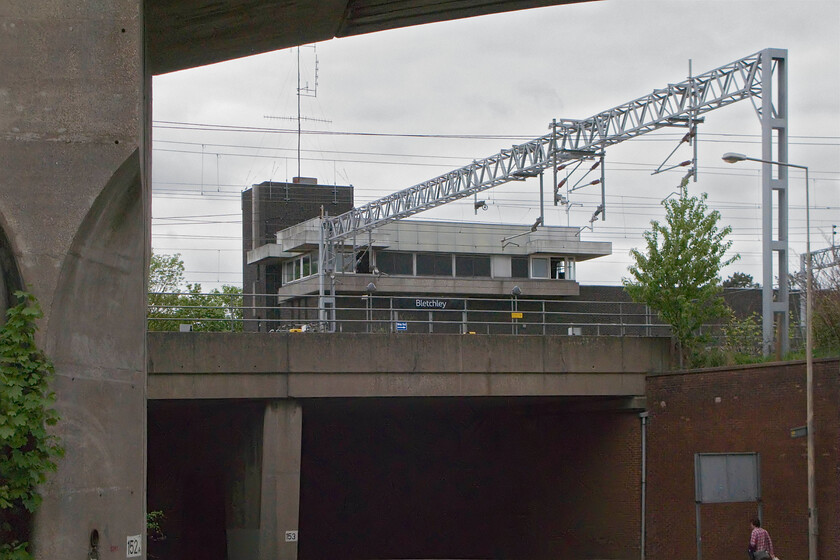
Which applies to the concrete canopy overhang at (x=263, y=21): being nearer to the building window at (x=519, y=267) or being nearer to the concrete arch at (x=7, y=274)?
the concrete arch at (x=7, y=274)

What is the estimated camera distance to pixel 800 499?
21344mm

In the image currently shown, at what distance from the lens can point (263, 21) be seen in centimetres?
1305

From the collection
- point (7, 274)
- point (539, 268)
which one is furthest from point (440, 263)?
point (7, 274)

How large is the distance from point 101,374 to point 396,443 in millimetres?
24789

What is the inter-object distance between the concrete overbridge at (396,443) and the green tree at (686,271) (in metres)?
0.87

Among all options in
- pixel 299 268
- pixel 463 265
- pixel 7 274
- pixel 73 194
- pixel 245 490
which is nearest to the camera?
pixel 7 274

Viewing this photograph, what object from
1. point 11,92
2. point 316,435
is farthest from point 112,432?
point 316,435

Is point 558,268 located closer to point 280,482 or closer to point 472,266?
point 472,266

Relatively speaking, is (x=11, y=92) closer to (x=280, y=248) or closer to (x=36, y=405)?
(x=36, y=405)

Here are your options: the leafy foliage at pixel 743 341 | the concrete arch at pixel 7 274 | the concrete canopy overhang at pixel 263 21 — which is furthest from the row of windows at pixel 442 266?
the concrete arch at pixel 7 274

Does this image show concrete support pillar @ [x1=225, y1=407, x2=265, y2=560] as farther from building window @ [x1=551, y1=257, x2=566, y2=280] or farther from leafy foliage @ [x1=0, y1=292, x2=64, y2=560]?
building window @ [x1=551, y1=257, x2=566, y2=280]

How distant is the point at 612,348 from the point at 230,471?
10.2 meters

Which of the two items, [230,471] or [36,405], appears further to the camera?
[230,471]

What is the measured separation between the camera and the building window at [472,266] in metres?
61.0
